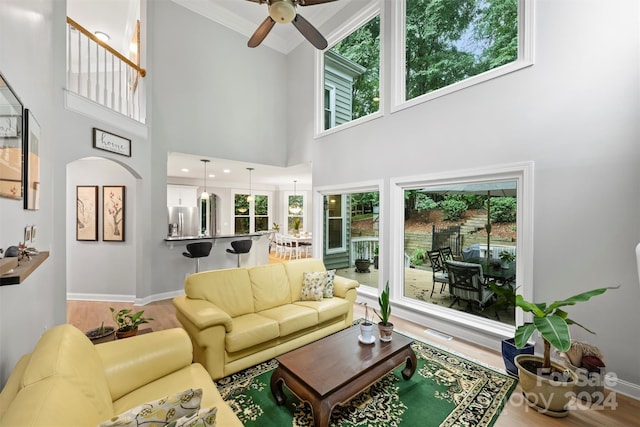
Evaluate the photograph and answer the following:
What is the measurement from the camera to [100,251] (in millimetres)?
4578

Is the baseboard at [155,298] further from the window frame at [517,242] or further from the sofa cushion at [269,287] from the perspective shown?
the window frame at [517,242]

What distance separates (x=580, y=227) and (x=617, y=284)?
530 mm

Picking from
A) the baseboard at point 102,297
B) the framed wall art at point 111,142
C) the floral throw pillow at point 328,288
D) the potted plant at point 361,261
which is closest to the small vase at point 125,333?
the floral throw pillow at point 328,288

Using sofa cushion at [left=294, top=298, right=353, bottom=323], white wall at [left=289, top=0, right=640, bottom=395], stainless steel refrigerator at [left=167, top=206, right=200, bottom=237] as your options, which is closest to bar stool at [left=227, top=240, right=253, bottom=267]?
stainless steel refrigerator at [left=167, top=206, right=200, bottom=237]

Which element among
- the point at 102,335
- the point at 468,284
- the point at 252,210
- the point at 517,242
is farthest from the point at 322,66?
the point at 252,210

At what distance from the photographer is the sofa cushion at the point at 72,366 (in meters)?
1.11

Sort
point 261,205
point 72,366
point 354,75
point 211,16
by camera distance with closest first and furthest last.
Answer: point 72,366 → point 354,75 → point 211,16 → point 261,205

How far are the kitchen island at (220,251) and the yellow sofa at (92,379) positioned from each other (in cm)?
322

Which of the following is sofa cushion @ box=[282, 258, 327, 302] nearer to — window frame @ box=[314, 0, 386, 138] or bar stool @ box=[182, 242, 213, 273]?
bar stool @ box=[182, 242, 213, 273]

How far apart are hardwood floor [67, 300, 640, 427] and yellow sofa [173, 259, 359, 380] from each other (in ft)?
3.39

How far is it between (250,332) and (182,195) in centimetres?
714

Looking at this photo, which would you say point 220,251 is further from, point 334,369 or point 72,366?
point 72,366

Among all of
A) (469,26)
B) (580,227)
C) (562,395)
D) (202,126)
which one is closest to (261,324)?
(562,395)

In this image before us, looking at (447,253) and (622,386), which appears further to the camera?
(447,253)
